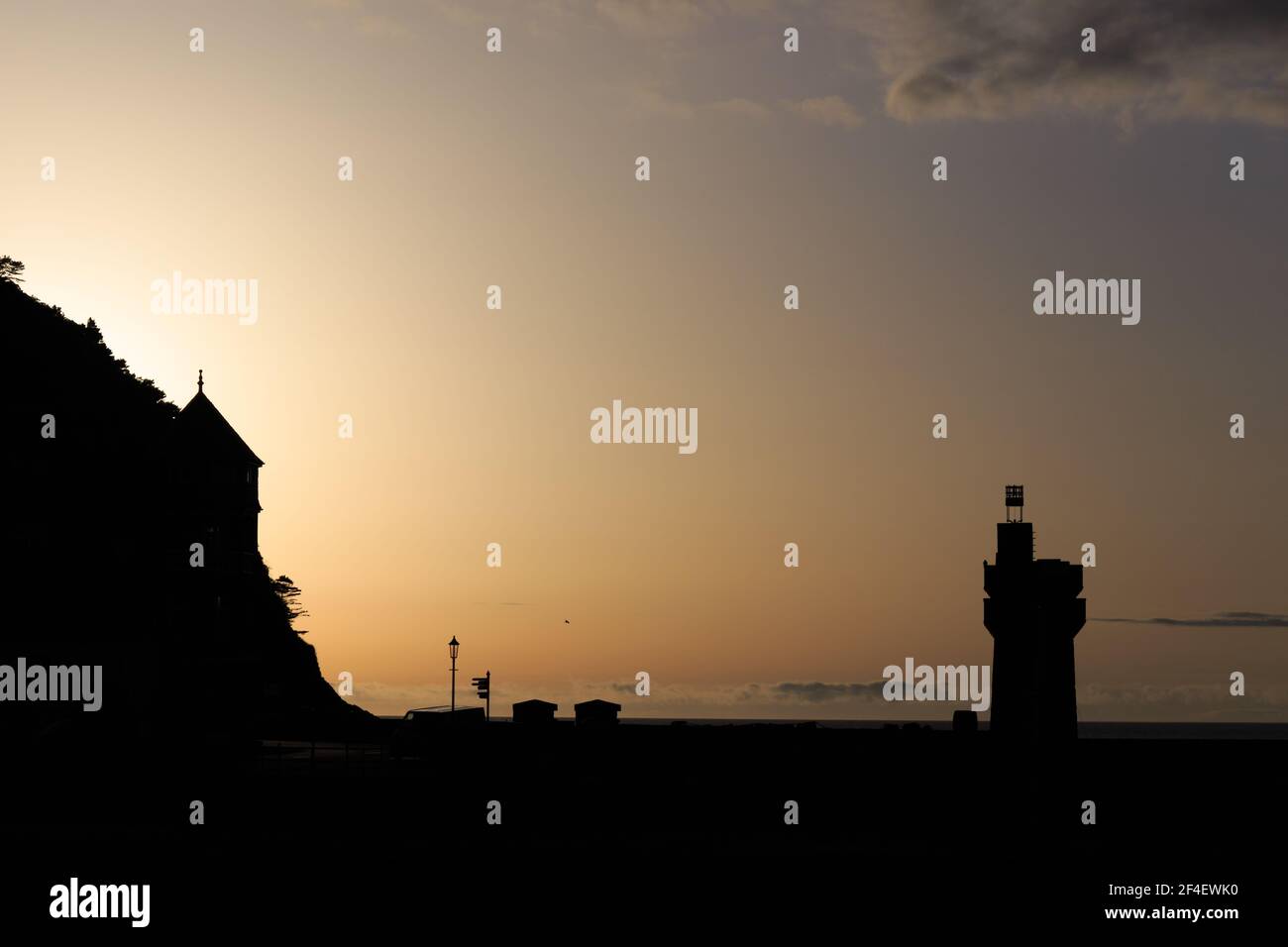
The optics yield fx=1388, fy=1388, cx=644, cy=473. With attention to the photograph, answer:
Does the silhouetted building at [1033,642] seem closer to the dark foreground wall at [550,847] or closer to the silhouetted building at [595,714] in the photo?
the dark foreground wall at [550,847]

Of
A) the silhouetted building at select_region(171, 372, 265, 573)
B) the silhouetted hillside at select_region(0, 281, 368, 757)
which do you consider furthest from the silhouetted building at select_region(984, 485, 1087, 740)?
the silhouetted building at select_region(171, 372, 265, 573)

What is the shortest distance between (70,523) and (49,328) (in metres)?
28.0

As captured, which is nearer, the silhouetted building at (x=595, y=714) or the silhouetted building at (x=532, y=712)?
the silhouetted building at (x=532, y=712)

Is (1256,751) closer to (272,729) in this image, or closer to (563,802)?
(272,729)

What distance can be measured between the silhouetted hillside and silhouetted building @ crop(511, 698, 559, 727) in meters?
14.8

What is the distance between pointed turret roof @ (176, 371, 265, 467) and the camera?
83000 millimetres

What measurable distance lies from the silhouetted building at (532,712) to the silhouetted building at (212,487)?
19.6 meters

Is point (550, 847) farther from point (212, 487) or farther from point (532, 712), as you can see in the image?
point (212, 487)

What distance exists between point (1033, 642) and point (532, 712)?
28832 millimetres

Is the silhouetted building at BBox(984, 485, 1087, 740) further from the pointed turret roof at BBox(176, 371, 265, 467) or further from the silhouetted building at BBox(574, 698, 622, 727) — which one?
the pointed turret roof at BBox(176, 371, 265, 467)

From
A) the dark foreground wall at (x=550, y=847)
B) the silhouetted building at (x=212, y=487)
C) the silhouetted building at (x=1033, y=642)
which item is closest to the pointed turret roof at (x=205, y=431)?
the silhouetted building at (x=212, y=487)

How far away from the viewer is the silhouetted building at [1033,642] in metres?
78.1
